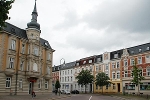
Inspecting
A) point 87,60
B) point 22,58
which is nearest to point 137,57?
point 87,60

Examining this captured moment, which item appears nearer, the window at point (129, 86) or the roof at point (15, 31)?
the roof at point (15, 31)

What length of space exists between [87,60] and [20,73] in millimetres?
36766

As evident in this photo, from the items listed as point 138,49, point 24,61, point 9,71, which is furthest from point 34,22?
point 138,49

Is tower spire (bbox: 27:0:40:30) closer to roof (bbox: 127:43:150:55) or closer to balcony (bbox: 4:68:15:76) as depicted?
balcony (bbox: 4:68:15:76)

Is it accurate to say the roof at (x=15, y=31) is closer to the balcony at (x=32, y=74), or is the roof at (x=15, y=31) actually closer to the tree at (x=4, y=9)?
the balcony at (x=32, y=74)

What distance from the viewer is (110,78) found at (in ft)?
192

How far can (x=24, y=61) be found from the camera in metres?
39.2

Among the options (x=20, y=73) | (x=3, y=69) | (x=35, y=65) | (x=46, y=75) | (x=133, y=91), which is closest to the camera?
(x=3, y=69)

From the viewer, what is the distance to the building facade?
3420 centimetres

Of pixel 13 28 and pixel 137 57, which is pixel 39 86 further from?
pixel 137 57

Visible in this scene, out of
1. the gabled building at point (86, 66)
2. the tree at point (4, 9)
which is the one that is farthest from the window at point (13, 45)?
the gabled building at point (86, 66)

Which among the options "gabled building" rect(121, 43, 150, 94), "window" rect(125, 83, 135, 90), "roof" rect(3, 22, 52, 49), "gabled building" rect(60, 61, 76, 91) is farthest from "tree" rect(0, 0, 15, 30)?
"gabled building" rect(60, 61, 76, 91)

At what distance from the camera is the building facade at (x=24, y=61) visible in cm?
3420

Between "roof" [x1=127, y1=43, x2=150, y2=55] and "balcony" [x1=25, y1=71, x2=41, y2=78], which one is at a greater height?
"roof" [x1=127, y1=43, x2=150, y2=55]
